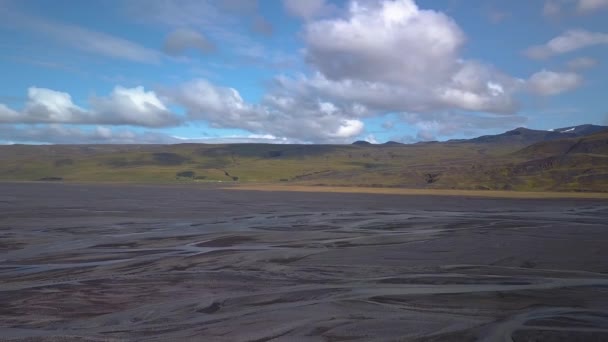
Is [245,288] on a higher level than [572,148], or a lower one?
lower

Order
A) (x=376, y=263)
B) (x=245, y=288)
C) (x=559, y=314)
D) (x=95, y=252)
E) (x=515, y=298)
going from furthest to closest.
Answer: (x=95, y=252), (x=376, y=263), (x=245, y=288), (x=515, y=298), (x=559, y=314)

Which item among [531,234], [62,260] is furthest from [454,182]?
[62,260]

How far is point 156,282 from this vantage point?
67.0 feet

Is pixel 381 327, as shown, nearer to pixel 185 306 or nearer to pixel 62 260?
pixel 185 306

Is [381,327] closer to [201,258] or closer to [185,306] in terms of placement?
[185,306]

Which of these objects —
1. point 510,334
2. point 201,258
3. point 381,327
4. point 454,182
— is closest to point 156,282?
point 201,258

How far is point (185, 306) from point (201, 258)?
392 inches

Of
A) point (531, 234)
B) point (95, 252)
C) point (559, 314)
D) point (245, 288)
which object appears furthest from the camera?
point (531, 234)

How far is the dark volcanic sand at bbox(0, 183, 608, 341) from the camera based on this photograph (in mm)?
14281

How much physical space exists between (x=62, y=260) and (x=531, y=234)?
1175 inches

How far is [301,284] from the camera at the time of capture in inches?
798

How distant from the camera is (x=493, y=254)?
2831 centimetres

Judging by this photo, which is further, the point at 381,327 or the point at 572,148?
the point at 572,148

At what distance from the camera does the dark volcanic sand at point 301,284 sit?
14.3m
